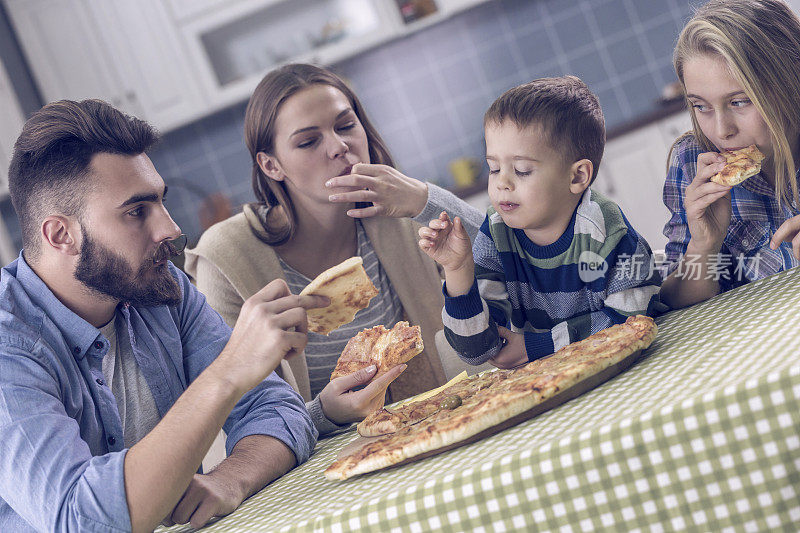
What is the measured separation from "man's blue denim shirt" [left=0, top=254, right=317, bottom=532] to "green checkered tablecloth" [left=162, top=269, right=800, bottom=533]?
0.98 feet

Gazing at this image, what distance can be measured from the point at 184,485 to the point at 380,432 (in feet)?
0.92

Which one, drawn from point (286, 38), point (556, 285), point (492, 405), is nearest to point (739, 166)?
point (556, 285)

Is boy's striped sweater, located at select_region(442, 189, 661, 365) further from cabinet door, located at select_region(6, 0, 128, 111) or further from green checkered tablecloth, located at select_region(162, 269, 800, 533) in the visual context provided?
cabinet door, located at select_region(6, 0, 128, 111)

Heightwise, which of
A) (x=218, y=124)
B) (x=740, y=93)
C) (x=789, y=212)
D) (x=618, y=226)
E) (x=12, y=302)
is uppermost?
(x=218, y=124)

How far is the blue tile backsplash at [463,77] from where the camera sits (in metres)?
4.73

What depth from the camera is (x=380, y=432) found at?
1.10 meters

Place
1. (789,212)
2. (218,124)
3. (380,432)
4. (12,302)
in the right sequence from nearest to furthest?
1. (380,432)
2. (12,302)
3. (789,212)
4. (218,124)

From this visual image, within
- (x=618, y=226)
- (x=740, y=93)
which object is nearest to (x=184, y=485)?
(x=618, y=226)

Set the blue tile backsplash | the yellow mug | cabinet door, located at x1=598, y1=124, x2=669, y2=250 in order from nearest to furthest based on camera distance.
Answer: cabinet door, located at x1=598, y1=124, x2=669, y2=250, the yellow mug, the blue tile backsplash

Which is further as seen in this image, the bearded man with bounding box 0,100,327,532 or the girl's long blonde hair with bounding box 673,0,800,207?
the girl's long blonde hair with bounding box 673,0,800,207

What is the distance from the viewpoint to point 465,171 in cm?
461

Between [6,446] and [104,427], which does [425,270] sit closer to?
[104,427]

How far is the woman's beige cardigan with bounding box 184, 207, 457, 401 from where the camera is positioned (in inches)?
75.9

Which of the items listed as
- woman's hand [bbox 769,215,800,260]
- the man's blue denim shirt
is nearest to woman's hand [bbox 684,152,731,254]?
woman's hand [bbox 769,215,800,260]
